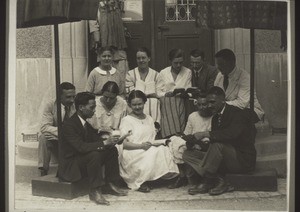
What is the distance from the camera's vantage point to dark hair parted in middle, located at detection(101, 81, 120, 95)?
9.71ft

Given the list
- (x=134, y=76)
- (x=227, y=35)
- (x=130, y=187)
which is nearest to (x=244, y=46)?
(x=227, y=35)

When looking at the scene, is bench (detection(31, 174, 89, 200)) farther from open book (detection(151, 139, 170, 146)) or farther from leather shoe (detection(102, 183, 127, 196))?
open book (detection(151, 139, 170, 146))

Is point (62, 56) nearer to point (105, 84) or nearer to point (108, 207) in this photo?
point (105, 84)

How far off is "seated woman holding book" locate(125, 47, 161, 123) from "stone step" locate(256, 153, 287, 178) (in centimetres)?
67

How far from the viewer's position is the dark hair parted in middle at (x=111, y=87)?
296 cm

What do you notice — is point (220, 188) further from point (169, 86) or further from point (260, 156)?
point (169, 86)

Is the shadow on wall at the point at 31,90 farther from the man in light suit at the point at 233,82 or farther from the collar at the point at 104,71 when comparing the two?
the man in light suit at the point at 233,82

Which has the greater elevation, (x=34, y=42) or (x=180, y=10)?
(x=180, y=10)

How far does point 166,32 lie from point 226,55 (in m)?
0.39

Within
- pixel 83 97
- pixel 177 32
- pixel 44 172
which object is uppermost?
pixel 177 32

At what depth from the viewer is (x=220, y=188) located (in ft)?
9.64

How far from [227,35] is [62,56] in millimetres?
986

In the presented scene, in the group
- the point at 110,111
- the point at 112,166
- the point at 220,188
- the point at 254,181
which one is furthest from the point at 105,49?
the point at 254,181

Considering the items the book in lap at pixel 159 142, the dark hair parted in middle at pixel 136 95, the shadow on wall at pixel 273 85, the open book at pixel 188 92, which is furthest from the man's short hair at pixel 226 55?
the book in lap at pixel 159 142
